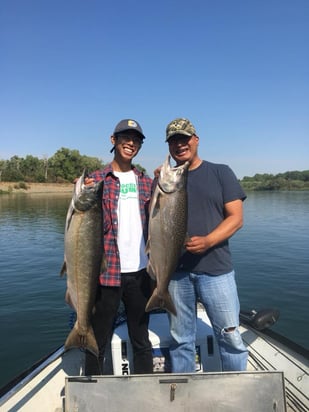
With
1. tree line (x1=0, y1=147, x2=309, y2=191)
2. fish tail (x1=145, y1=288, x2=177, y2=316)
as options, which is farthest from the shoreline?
fish tail (x1=145, y1=288, x2=177, y2=316)

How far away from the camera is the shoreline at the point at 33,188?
7375 cm

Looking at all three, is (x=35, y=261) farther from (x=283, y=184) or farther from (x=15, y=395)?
(x=283, y=184)

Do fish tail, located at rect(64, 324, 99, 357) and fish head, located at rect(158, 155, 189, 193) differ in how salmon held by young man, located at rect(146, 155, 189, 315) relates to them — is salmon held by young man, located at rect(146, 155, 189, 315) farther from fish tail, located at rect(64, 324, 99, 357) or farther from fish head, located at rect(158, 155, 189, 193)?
fish tail, located at rect(64, 324, 99, 357)

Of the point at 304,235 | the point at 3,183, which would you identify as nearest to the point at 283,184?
the point at 3,183

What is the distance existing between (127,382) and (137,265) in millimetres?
1156

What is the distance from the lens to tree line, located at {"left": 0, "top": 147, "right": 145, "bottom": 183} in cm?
8928

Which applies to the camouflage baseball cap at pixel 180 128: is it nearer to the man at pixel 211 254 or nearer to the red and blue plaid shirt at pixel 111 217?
the man at pixel 211 254

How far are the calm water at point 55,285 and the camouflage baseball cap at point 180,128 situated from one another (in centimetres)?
539

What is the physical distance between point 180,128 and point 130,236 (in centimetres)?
129

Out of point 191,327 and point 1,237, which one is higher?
point 191,327

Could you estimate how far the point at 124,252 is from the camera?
3719 mm

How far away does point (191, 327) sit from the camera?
145 inches

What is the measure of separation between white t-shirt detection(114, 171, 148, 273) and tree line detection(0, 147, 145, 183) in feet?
282

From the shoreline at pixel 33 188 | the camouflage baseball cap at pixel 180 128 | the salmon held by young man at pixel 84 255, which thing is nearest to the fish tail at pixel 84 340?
the salmon held by young man at pixel 84 255
